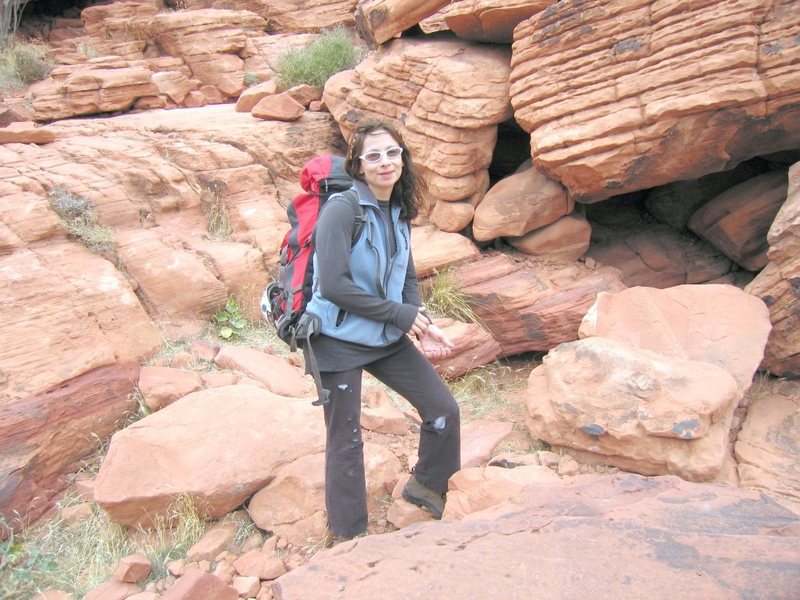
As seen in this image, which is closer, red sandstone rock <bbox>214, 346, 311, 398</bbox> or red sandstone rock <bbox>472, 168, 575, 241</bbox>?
red sandstone rock <bbox>214, 346, 311, 398</bbox>

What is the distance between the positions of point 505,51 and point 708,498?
4.76 meters

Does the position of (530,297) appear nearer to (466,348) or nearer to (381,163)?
(466,348)

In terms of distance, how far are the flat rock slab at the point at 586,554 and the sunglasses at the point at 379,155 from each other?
1.51 metres

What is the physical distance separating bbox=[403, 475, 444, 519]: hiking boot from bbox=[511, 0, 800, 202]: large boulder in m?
3.26

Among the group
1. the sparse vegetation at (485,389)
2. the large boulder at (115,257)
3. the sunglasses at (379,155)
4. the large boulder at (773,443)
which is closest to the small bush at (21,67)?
the large boulder at (115,257)

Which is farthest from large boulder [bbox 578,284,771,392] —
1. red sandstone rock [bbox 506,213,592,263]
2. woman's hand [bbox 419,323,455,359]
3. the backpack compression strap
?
the backpack compression strap

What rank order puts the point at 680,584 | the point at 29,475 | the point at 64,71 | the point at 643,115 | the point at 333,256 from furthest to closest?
the point at 64,71 < the point at 643,115 < the point at 29,475 < the point at 333,256 < the point at 680,584

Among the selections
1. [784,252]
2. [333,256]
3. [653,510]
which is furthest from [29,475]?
[784,252]

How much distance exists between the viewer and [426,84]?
6008mm

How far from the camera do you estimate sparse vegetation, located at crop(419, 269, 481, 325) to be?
18.8ft

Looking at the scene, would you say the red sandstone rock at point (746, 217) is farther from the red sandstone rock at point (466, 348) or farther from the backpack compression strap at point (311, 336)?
the backpack compression strap at point (311, 336)

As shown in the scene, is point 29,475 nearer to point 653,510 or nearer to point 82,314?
point 82,314

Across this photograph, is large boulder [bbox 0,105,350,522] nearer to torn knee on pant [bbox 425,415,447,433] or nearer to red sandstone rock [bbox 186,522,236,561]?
red sandstone rock [bbox 186,522,236,561]

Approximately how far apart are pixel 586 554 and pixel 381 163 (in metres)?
1.65
